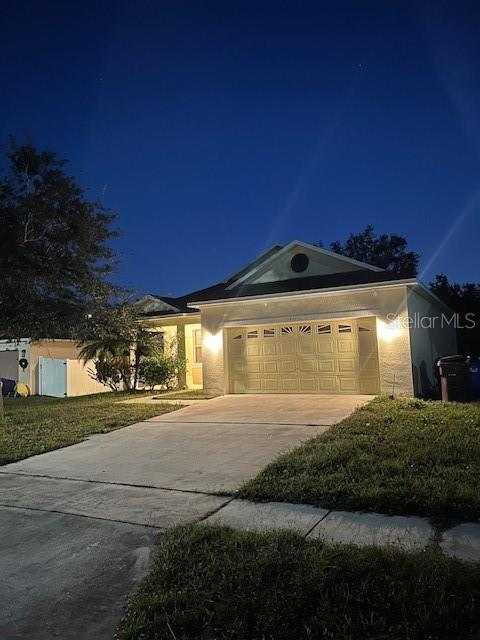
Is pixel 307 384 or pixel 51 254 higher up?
pixel 51 254

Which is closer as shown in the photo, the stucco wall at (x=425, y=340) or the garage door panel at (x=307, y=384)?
the stucco wall at (x=425, y=340)

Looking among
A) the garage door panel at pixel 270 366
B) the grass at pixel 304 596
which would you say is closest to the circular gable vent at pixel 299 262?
the garage door panel at pixel 270 366

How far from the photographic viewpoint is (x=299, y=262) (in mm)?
15203

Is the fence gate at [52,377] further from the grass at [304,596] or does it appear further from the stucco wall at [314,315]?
the grass at [304,596]

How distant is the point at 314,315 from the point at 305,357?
129 centimetres

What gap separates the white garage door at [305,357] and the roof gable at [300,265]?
6.42 feet

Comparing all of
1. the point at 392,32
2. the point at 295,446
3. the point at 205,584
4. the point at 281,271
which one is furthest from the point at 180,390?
the point at 205,584

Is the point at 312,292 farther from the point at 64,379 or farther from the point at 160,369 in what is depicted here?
the point at 64,379

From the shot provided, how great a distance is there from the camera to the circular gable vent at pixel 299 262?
1510 centimetres

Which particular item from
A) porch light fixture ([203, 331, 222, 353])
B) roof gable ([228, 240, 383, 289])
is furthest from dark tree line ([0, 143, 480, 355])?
porch light fixture ([203, 331, 222, 353])

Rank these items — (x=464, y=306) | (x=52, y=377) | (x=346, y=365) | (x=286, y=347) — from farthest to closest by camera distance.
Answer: (x=464, y=306), (x=52, y=377), (x=286, y=347), (x=346, y=365)

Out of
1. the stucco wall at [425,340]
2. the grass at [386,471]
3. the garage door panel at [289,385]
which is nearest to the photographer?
the grass at [386,471]

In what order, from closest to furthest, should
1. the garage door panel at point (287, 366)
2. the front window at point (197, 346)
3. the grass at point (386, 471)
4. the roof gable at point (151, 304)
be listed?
the grass at point (386, 471) < the garage door panel at point (287, 366) < the front window at point (197, 346) < the roof gable at point (151, 304)

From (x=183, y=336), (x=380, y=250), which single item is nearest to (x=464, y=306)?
(x=183, y=336)
